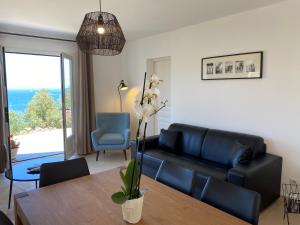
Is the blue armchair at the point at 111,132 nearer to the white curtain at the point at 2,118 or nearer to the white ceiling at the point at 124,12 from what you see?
the white curtain at the point at 2,118

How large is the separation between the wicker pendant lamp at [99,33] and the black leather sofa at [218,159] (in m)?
1.47

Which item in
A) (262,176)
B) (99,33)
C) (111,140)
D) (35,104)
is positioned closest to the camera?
(99,33)

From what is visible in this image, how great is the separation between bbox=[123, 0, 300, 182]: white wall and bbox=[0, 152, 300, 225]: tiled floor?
547mm

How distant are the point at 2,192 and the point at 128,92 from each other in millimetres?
3214

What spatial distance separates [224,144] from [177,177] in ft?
5.30

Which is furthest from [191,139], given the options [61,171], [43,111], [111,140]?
[43,111]

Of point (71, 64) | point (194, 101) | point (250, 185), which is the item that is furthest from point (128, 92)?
point (250, 185)

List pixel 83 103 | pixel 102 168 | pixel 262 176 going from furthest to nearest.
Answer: pixel 83 103 → pixel 102 168 → pixel 262 176

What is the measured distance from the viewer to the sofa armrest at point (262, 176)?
2.45m

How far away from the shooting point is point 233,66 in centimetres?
343

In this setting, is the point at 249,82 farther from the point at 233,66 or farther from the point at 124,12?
the point at 124,12

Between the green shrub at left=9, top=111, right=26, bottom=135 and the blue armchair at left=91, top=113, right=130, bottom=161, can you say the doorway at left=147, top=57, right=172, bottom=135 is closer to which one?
the blue armchair at left=91, top=113, right=130, bottom=161

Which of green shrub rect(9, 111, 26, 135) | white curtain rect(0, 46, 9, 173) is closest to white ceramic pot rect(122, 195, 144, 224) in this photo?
white curtain rect(0, 46, 9, 173)

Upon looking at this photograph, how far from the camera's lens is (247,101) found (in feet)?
10.9
